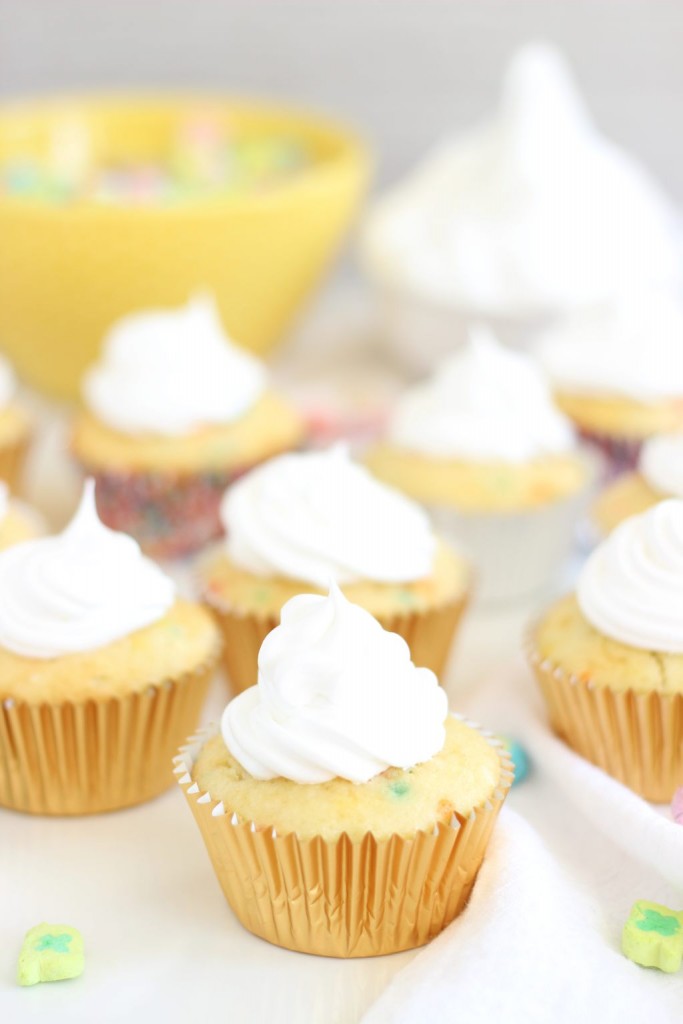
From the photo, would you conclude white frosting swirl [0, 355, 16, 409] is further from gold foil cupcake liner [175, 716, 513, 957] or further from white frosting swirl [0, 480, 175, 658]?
gold foil cupcake liner [175, 716, 513, 957]

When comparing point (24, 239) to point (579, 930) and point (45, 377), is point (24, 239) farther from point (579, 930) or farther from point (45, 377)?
point (579, 930)

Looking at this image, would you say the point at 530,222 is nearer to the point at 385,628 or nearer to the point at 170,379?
the point at 170,379

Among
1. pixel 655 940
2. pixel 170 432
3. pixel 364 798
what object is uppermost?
pixel 364 798

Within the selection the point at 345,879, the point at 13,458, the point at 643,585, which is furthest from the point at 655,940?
the point at 13,458

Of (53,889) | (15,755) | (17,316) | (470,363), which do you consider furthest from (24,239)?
(53,889)

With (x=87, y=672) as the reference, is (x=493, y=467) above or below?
below

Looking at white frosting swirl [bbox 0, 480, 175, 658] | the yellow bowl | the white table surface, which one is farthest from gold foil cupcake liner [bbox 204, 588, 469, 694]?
the yellow bowl

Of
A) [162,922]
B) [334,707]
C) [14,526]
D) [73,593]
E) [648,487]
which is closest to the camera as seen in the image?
[334,707]
